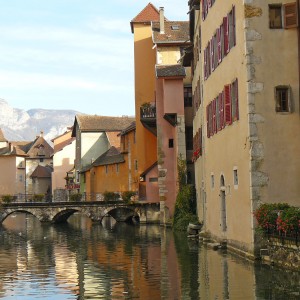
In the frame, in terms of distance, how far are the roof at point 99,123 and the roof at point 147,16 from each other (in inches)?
1148

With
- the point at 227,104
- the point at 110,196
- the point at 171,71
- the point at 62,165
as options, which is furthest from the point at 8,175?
the point at 227,104

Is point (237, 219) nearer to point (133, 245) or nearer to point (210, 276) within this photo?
point (210, 276)

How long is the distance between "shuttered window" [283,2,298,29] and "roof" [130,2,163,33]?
35.5 m

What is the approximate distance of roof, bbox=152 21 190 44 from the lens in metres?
51.4

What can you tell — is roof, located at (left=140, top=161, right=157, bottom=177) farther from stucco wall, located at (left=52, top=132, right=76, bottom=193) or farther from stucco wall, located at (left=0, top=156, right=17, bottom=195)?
stucco wall, located at (left=0, top=156, right=17, bottom=195)

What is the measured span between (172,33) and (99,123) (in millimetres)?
36047

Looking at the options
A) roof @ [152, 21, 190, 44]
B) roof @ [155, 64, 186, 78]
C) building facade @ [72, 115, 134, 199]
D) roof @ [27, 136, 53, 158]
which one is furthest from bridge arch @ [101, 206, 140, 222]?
roof @ [27, 136, 53, 158]

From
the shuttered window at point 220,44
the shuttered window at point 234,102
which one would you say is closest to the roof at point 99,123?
the shuttered window at point 220,44

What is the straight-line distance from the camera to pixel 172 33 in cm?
5269

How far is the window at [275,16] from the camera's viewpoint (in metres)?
22.3

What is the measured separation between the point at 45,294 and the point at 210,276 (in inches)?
207

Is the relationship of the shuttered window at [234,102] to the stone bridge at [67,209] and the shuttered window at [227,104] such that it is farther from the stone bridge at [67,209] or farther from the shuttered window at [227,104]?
the stone bridge at [67,209]

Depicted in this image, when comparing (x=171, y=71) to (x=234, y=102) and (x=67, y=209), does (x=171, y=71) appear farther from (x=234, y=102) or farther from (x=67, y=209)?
(x=234, y=102)

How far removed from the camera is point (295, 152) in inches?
863
